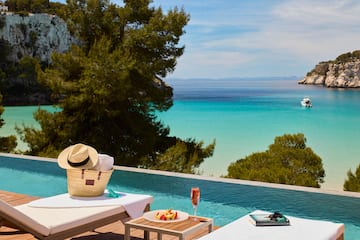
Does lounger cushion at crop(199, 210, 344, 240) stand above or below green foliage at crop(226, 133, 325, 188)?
above

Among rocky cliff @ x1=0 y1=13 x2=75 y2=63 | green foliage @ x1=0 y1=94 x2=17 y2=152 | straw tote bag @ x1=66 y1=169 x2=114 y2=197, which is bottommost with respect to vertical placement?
green foliage @ x1=0 y1=94 x2=17 y2=152

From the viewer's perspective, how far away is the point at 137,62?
1403 centimetres

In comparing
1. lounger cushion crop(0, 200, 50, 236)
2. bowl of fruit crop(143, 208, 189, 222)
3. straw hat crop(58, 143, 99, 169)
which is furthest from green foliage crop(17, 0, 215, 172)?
lounger cushion crop(0, 200, 50, 236)

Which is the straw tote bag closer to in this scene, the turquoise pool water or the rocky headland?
the turquoise pool water

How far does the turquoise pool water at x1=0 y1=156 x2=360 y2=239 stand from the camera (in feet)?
16.4

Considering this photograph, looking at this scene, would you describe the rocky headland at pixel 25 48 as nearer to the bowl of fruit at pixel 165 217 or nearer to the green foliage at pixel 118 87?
the green foliage at pixel 118 87

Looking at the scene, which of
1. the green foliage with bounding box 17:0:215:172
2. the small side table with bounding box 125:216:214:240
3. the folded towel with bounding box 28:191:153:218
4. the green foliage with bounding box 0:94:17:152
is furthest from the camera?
the green foliage with bounding box 0:94:17:152

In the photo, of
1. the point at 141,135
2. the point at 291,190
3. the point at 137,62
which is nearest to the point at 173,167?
the point at 141,135

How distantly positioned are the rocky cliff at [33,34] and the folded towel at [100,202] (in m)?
38.1

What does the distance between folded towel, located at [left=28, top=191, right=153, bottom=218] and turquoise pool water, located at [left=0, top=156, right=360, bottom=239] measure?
1553mm

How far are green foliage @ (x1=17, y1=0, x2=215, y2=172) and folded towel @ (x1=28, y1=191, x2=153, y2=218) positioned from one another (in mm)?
9473

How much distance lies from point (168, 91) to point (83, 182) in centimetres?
1071

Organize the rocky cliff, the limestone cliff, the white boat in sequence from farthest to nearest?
1. the rocky cliff
2. the white boat
3. the limestone cliff

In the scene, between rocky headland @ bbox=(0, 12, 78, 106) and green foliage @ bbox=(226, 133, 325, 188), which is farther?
rocky headland @ bbox=(0, 12, 78, 106)
